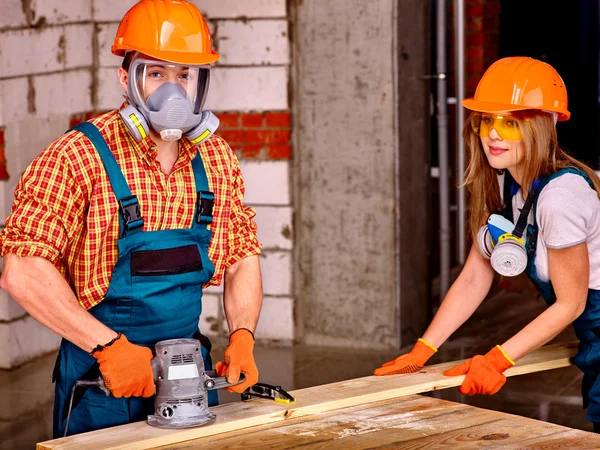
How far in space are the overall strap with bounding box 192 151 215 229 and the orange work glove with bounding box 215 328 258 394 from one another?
1.12 ft

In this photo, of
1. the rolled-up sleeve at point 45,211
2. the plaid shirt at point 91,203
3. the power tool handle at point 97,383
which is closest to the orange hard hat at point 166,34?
the plaid shirt at point 91,203

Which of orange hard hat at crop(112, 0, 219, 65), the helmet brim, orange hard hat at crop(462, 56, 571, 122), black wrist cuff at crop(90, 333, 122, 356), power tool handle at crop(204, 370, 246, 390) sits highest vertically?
orange hard hat at crop(112, 0, 219, 65)

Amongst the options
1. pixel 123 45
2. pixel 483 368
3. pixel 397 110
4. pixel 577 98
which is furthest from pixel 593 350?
pixel 577 98

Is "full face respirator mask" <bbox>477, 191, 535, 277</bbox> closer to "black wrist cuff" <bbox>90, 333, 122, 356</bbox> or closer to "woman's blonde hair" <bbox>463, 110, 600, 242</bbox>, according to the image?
"woman's blonde hair" <bbox>463, 110, 600, 242</bbox>

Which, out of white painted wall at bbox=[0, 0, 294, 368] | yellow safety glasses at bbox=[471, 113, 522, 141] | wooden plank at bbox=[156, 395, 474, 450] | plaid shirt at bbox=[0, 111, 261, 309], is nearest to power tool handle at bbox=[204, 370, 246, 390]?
wooden plank at bbox=[156, 395, 474, 450]

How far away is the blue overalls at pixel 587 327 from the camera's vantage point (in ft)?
9.82

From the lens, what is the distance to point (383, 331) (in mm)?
5613

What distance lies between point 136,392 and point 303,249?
3193mm

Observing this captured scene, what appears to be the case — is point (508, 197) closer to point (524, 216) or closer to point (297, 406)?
point (524, 216)

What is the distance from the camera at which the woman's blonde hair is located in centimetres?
300

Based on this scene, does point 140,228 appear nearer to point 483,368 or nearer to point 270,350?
point 483,368

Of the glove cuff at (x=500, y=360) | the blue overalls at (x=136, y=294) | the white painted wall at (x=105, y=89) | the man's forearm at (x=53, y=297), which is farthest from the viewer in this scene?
the white painted wall at (x=105, y=89)

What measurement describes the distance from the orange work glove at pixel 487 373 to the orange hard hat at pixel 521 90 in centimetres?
72

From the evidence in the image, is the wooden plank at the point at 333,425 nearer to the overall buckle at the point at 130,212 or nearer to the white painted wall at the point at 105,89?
the overall buckle at the point at 130,212
